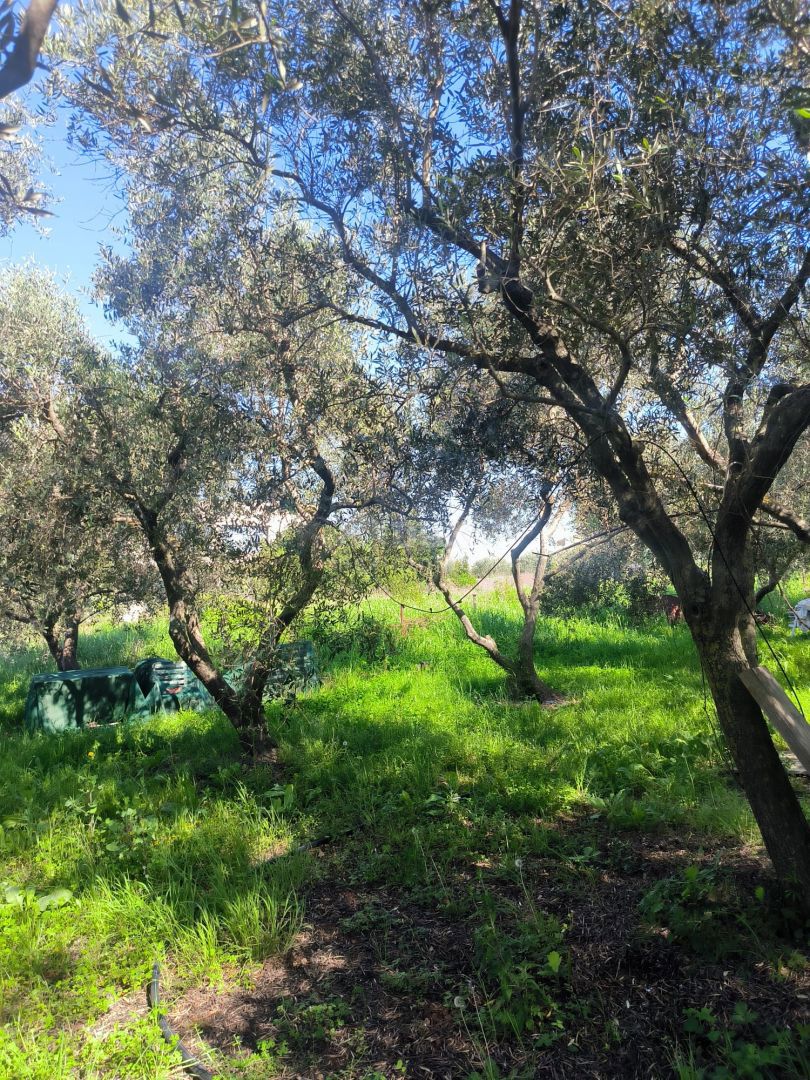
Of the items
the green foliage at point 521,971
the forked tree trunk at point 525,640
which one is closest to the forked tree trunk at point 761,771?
the green foliage at point 521,971

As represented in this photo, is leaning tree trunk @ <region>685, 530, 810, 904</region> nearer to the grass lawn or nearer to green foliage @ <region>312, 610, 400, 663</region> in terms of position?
the grass lawn

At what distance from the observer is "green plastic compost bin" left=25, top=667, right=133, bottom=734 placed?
30.9 ft

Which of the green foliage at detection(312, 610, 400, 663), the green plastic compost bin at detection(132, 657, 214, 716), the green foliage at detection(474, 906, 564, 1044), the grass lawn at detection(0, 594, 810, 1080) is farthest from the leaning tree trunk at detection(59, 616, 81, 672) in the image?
the green foliage at detection(474, 906, 564, 1044)

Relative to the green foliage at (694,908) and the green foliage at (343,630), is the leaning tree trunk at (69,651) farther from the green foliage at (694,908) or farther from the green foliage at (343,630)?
the green foliage at (694,908)

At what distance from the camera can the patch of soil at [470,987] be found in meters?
3.05

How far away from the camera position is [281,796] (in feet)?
20.5

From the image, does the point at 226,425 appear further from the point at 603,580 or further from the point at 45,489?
the point at 603,580

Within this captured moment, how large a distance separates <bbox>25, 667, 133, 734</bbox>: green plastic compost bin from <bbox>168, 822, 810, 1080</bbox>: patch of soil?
6399mm

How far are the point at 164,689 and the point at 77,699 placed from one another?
1.16m

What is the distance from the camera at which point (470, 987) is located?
3512 mm

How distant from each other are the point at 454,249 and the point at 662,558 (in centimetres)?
224

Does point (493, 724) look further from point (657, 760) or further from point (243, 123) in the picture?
point (243, 123)

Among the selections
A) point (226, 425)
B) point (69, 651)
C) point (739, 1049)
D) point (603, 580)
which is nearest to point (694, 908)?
point (739, 1049)

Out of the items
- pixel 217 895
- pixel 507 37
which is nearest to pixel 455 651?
pixel 217 895
